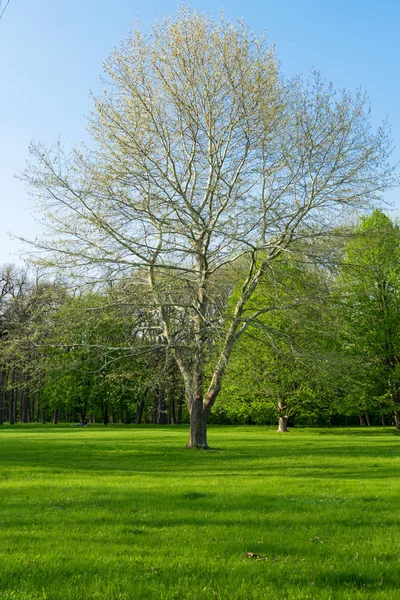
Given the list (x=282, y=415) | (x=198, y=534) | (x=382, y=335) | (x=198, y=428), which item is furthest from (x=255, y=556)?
(x=282, y=415)

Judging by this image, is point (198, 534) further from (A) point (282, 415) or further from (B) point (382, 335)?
(A) point (282, 415)

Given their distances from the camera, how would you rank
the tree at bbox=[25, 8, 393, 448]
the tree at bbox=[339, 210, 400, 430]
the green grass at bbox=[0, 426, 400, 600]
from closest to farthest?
1. the green grass at bbox=[0, 426, 400, 600]
2. the tree at bbox=[25, 8, 393, 448]
3. the tree at bbox=[339, 210, 400, 430]

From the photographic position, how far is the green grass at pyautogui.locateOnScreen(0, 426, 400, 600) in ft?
17.8

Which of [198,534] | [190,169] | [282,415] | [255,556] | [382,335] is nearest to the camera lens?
[255,556]

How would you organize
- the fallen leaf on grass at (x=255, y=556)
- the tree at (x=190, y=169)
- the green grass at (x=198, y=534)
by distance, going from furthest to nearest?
1. the tree at (x=190, y=169)
2. the fallen leaf on grass at (x=255, y=556)
3. the green grass at (x=198, y=534)

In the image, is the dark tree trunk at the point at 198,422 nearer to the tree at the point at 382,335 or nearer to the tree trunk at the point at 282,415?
the tree at the point at 382,335

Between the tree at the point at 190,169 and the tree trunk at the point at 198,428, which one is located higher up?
the tree at the point at 190,169

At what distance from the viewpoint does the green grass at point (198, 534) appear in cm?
543

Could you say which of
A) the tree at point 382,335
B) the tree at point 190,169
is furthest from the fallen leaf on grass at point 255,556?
the tree at point 382,335

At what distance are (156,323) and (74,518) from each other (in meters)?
15.3

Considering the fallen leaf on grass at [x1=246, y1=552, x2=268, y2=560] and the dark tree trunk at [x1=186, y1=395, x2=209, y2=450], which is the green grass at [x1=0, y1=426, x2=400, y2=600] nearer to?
the fallen leaf on grass at [x1=246, y1=552, x2=268, y2=560]

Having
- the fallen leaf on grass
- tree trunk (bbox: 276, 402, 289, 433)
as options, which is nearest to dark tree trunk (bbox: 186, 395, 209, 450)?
the fallen leaf on grass

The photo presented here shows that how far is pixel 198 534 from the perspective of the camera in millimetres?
7480

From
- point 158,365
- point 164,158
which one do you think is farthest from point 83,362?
point 164,158
